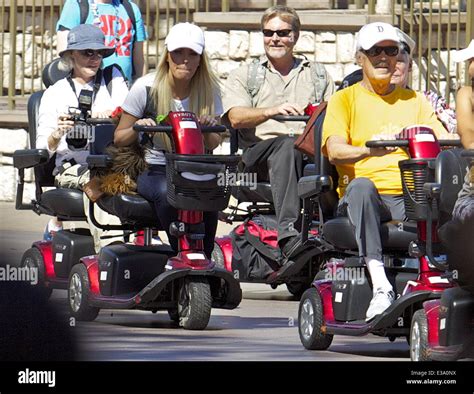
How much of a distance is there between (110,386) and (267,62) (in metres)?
6.13

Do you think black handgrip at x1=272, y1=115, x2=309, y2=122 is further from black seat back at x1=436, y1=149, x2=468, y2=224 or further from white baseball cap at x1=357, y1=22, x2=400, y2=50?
black seat back at x1=436, y1=149, x2=468, y2=224

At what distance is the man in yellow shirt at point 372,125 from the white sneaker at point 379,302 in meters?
0.33

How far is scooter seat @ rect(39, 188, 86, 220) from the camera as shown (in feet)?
32.2

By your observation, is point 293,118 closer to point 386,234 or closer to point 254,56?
point 386,234

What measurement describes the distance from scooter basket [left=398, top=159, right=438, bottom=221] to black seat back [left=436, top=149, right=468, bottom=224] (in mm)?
100

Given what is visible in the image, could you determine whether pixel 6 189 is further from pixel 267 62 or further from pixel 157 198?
pixel 157 198

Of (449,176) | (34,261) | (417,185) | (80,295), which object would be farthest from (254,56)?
(449,176)

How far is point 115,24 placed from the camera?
40.3 feet

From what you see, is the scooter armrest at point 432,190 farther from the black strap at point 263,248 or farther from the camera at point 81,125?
the black strap at point 263,248

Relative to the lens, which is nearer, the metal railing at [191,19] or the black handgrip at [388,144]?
the black handgrip at [388,144]

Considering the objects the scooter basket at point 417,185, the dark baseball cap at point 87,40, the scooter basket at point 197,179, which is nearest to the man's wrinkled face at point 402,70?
the scooter basket at point 197,179

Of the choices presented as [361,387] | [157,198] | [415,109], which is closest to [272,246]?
[157,198]

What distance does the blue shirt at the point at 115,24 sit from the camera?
481 inches

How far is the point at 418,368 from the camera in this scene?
599 centimetres
